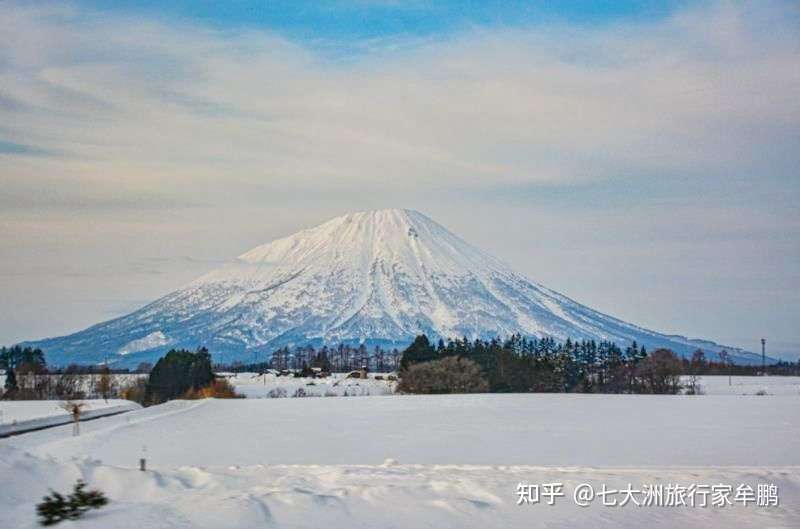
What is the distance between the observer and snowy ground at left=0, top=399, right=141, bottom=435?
37.5m

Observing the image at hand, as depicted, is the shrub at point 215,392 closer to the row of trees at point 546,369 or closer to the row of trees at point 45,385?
the row of trees at point 45,385

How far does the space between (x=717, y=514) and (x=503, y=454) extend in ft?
48.7

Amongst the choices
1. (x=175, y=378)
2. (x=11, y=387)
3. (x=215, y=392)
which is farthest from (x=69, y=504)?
(x=11, y=387)

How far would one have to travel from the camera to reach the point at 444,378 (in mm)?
61438

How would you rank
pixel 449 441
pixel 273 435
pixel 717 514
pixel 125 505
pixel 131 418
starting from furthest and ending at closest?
pixel 131 418 → pixel 273 435 → pixel 449 441 → pixel 717 514 → pixel 125 505

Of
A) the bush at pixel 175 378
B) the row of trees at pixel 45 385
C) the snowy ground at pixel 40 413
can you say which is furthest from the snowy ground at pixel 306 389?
the snowy ground at pixel 40 413

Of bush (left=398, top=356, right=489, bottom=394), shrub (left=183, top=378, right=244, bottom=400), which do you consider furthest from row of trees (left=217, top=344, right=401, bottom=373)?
bush (left=398, top=356, right=489, bottom=394)

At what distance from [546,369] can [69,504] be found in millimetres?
68835

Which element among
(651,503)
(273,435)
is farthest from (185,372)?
(651,503)

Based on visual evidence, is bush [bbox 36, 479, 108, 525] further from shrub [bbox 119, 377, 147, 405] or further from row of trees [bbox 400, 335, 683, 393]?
shrub [bbox 119, 377, 147, 405]

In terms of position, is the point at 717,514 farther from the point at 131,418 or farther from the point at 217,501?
the point at 131,418

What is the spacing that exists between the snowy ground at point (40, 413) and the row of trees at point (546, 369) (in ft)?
63.5

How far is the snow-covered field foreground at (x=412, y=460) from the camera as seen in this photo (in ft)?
33.5

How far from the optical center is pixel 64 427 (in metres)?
36.3
